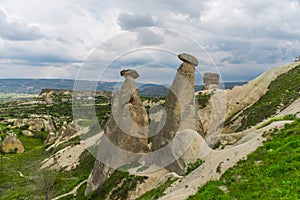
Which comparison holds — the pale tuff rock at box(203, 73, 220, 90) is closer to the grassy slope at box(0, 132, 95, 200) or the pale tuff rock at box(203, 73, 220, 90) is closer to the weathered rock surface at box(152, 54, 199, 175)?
the grassy slope at box(0, 132, 95, 200)

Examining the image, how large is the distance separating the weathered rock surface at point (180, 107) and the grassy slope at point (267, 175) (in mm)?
15776

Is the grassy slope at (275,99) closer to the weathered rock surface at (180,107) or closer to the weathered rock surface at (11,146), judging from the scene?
the weathered rock surface at (180,107)

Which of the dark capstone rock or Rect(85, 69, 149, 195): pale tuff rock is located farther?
the dark capstone rock

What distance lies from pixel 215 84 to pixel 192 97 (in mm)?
55203

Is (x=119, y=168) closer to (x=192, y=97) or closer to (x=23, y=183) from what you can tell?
(x=192, y=97)

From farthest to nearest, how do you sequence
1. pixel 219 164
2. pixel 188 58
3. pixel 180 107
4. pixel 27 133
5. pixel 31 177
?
1. pixel 27 133
2. pixel 31 177
3. pixel 188 58
4. pixel 180 107
5. pixel 219 164

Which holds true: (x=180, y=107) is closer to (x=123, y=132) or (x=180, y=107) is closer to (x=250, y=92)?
(x=123, y=132)

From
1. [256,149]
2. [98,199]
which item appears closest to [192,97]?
[98,199]

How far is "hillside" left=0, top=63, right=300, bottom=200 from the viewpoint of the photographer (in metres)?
15.2

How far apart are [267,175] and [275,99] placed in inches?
1387

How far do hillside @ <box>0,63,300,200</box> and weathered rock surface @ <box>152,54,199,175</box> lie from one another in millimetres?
2754

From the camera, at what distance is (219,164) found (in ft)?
62.8

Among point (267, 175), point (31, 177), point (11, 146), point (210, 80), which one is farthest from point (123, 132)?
point (11, 146)

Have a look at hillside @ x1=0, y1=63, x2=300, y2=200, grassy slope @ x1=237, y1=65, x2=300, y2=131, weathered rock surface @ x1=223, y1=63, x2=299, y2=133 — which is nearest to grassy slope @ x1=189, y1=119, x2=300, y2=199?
hillside @ x1=0, y1=63, x2=300, y2=200
